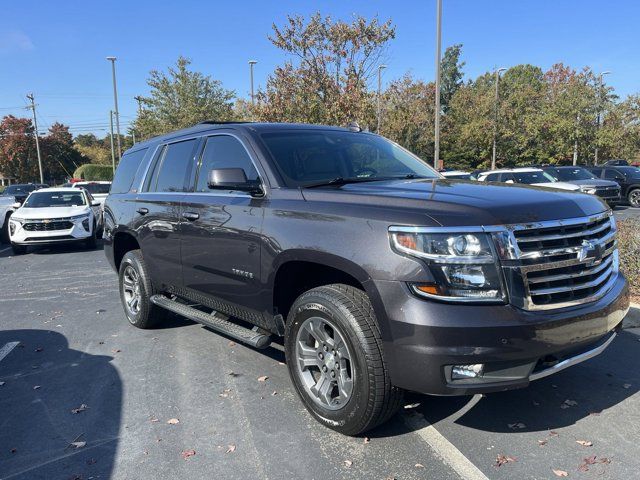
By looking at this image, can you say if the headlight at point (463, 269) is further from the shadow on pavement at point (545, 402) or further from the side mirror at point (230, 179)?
the side mirror at point (230, 179)

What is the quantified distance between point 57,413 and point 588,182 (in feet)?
62.1

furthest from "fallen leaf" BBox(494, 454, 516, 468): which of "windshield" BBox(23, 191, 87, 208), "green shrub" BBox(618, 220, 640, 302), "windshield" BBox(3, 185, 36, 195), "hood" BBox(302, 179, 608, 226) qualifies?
"windshield" BBox(3, 185, 36, 195)

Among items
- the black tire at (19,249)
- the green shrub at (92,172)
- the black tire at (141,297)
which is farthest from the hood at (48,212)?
the green shrub at (92,172)

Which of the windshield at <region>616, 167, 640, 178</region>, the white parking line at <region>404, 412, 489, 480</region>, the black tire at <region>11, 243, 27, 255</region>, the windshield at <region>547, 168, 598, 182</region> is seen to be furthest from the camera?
the windshield at <region>616, 167, 640, 178</region>

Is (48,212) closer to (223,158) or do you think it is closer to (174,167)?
(174,167)

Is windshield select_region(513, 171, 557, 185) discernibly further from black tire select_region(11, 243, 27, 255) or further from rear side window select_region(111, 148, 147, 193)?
black tire select_region(11, 243, 27, 255)

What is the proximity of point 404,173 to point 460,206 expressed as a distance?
1.56 meters

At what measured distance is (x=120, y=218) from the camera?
6.02 m

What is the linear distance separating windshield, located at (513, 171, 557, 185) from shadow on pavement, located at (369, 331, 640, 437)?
44.0ft

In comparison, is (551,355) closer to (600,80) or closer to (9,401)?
(9,401)

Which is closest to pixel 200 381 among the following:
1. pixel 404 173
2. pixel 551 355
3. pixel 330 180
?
pixel 330 180

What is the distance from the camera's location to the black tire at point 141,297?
18.2 ft

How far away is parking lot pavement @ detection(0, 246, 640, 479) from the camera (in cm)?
300

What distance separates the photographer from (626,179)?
70.5ft
